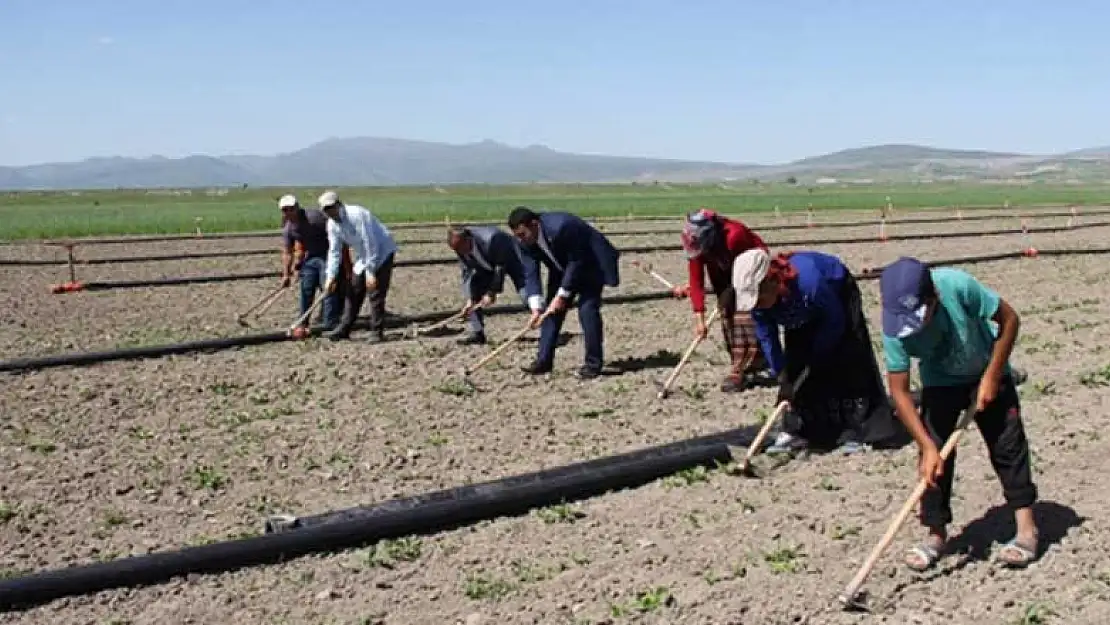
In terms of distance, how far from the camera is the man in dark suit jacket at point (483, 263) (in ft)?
31.9

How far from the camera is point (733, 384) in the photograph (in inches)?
317

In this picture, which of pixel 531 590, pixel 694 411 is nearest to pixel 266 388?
pixel 694 411

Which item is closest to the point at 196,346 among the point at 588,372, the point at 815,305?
the point at 588,372

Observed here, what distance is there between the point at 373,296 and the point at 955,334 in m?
6.87

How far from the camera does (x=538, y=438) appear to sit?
276 inches

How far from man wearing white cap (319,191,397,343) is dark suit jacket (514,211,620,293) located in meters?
2.11

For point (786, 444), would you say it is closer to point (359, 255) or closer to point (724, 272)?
point (724, 272)

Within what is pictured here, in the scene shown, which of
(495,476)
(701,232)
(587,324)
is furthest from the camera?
(587,324)

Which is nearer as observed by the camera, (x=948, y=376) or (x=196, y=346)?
(x=948, y=376)

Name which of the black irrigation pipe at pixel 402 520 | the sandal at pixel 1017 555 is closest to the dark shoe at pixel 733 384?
the black irrigation pipe at pixel 402 520

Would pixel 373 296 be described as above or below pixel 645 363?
above

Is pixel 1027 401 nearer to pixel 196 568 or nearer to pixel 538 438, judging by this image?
pixel 538 438

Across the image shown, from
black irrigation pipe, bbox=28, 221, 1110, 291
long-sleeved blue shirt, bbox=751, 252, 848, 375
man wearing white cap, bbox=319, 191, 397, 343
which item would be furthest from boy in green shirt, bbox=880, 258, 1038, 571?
black irrigation pipe, bbox=28, 221, 1110, 291

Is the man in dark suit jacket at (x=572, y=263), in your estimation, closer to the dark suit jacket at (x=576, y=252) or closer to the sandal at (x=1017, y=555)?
the dark suit jacket at (x=576, y=252)
